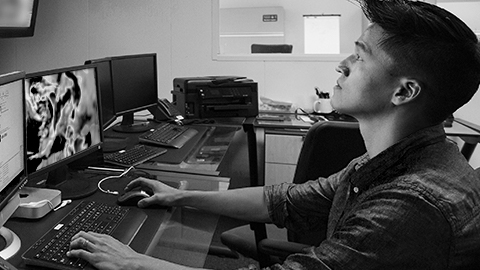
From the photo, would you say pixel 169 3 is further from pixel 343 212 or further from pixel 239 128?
pixel 343 212

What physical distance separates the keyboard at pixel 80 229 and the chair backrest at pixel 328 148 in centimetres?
54

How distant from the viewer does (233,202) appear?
1.44 metres

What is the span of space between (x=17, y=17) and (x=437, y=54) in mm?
3118

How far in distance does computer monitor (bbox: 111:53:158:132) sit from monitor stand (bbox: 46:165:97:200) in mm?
882

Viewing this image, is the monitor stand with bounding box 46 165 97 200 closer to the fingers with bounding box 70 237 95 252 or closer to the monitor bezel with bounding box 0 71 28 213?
the monitor bezel with bounding box 0 71 28 213

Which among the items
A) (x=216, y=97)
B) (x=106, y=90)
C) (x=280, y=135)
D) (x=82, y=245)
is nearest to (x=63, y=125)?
(x=82, y=245)

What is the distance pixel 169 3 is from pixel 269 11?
3.37 meters

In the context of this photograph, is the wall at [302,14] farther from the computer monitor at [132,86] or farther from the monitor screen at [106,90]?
the monitor screen at [106,90]

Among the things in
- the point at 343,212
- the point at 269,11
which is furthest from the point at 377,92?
the point at 269,11

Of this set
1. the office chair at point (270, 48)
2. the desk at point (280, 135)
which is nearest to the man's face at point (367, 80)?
the desk at point (280, 135)

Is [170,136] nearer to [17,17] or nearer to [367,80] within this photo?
[367,80]

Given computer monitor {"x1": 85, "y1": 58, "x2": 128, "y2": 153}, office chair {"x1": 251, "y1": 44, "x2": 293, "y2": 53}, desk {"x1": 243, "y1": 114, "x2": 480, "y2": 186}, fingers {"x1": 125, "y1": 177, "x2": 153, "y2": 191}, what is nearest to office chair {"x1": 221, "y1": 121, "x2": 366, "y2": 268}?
fingers {"x1": 125, "y1": 177, "x2": 153, "y2": 191}

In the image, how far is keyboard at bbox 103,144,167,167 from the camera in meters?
1.85

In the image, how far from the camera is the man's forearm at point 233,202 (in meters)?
1.41
